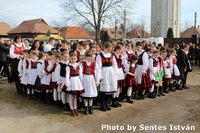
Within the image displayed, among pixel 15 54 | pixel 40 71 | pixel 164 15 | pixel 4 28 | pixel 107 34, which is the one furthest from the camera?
pixel 4 28

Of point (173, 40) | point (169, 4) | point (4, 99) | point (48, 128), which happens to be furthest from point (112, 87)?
point (169, 4)

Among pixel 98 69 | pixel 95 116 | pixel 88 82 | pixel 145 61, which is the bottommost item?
pixel 95 116

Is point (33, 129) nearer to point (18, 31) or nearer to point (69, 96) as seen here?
point (69, 96)

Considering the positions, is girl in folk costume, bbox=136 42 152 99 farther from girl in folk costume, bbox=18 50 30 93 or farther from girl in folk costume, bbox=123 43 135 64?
girl in folk costume, bbox=18 50 30 93

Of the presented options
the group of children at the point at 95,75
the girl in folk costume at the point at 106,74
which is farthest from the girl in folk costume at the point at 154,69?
the girl in folk costume at the point at 106,74

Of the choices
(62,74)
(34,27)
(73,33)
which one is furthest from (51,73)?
(73,33)

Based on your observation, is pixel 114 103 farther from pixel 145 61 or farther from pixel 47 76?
pixel 47 76

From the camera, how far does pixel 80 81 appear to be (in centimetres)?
823

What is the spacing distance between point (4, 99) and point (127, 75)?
391 cm

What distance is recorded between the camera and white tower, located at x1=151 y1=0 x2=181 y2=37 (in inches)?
2343

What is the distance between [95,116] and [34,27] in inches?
2362

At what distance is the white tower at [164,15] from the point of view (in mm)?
59500

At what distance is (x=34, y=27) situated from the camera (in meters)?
66.0

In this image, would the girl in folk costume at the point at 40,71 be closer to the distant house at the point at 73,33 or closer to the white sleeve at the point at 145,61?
the white sleeve at the point at 145,61
